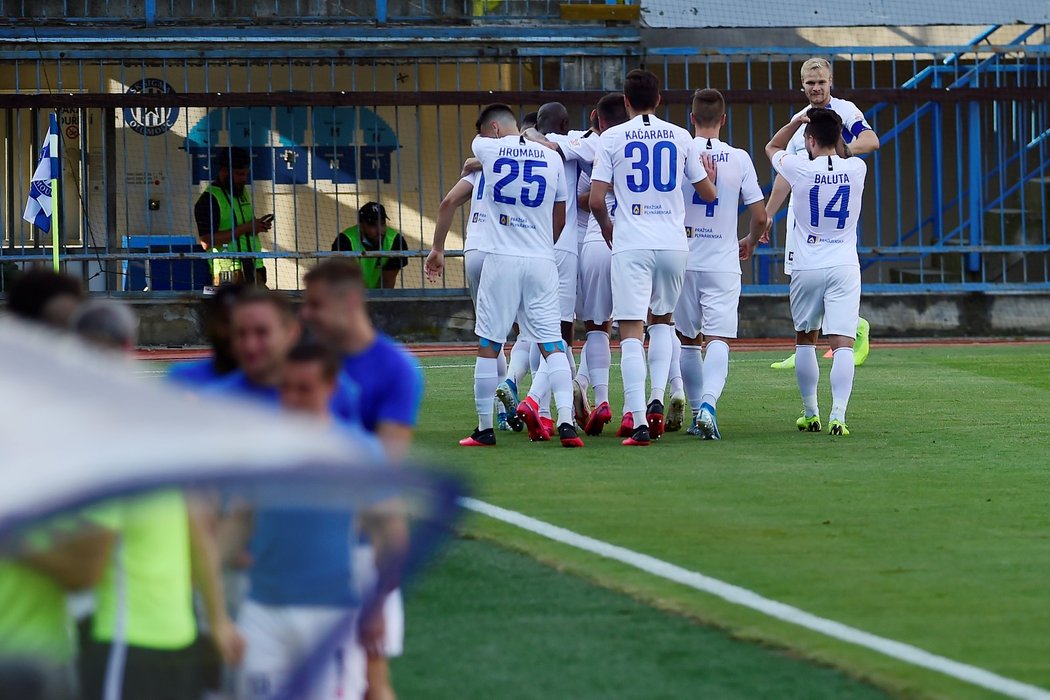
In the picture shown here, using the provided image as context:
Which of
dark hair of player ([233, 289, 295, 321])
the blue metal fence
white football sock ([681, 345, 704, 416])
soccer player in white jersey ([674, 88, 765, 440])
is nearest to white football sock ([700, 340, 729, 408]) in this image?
soccer player in white jersey ([674, 88, 765, 440])

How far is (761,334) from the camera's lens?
20.8 m

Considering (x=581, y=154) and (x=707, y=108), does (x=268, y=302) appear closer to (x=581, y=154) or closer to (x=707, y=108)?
(x=707, y=108)

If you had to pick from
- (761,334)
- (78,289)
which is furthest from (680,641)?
(761,334)

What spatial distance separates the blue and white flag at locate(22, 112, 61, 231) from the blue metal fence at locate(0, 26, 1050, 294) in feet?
6.16

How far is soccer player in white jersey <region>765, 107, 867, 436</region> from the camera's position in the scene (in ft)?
37.1

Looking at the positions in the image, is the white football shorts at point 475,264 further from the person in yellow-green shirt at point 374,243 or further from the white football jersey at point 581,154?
the person in yellow-green shirt at point 374,243

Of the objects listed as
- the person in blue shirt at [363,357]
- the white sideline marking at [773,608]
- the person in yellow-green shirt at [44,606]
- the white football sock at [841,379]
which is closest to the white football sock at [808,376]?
the white football sock at [841,379]

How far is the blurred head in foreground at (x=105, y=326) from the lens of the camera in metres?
3.68

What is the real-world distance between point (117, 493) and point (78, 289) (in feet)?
9.94

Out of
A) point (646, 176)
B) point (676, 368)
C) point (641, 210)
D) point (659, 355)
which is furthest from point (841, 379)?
point (646, 176)

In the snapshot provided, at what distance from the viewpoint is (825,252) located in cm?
1146

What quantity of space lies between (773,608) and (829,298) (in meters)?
5.69

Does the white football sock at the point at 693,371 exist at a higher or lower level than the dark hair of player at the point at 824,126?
lower

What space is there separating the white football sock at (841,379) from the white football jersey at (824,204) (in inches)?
22.9
